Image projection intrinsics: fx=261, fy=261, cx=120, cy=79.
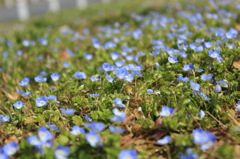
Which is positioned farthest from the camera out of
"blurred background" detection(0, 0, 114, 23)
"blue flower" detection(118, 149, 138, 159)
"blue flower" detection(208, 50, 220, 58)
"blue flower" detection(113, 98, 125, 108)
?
"blurred background" detection(0, 0, 114, 23)

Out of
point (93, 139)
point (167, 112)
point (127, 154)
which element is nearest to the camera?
point (127, 154)

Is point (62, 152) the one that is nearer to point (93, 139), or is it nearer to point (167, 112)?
point (93, 139)

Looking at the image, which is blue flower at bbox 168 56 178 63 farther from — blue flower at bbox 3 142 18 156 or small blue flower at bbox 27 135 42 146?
blue flower at bbox 3 142 18 156

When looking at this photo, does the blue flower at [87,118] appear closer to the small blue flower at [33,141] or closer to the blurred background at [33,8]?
the small blue flower at [33,141]

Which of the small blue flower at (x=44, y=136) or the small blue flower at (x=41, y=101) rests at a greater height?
the small blue flower at (x=44, y=136)

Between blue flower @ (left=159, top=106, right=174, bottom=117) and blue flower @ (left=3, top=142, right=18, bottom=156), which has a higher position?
blue flower @ (left=159, top=106, right=174, bottom=117)

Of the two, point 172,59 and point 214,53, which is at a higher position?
point 214,53

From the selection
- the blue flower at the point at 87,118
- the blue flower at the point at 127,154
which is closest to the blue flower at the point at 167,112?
A: the blue flower at the point at 127,154

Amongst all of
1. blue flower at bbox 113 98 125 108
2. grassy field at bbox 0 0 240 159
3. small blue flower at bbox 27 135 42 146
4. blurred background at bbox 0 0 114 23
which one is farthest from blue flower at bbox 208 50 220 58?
blurred background at bbox 0 0 114 23

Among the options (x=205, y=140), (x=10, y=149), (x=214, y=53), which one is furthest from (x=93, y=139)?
(x=214, y=53)
